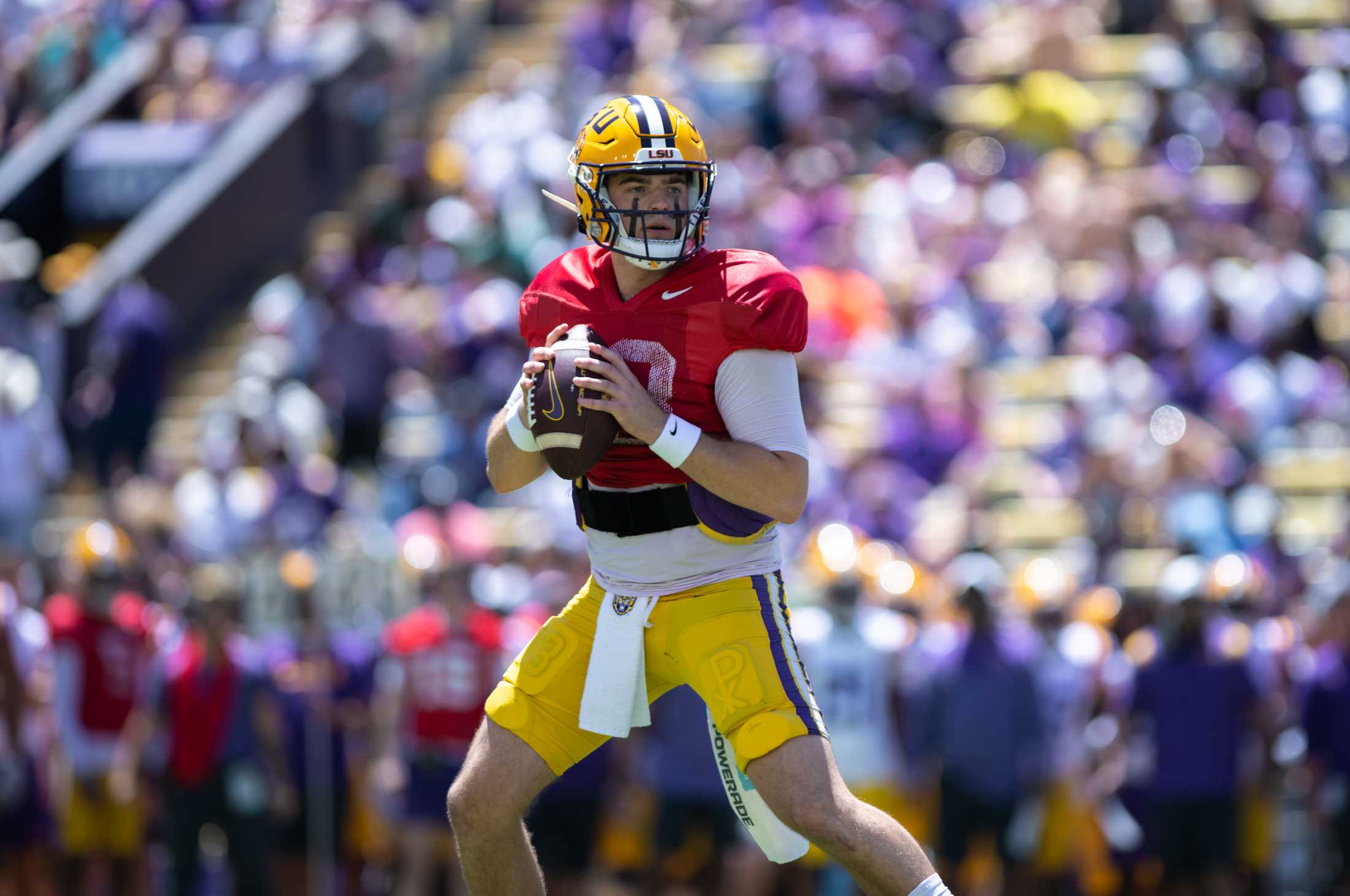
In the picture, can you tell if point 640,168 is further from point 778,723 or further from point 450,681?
→ point 450,681

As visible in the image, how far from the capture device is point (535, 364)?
4.73 meters

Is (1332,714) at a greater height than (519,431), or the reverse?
(519,431)

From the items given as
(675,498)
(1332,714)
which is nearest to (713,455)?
(675,498)

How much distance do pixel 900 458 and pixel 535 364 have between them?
714 centimetres

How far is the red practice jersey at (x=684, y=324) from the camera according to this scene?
4688mm

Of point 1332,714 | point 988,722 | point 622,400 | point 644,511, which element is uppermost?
point 622,400

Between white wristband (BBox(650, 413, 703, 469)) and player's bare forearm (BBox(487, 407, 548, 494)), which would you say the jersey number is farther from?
player's bare forearm (BBox(487, 407, 548, 494))

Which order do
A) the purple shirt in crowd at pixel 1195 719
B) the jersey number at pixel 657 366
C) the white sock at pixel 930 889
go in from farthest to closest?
the purple shirt in crowd at pixel 1195 719, the jersey number at pixel 657 366, the white sock at pixel 930 889

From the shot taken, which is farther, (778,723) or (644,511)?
(644,511)

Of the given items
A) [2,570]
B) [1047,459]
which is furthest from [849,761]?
[2,570]

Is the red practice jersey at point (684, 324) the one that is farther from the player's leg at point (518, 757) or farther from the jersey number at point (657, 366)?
the player's leg at point (518, 757)

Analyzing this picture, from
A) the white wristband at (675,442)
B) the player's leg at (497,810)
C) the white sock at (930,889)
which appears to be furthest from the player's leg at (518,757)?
the white sock at (930,889)

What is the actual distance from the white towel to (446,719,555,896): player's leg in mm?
175

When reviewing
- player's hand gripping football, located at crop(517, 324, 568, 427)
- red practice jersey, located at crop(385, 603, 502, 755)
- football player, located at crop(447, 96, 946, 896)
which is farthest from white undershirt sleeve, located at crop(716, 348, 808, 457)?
red practice jersey, located at crop(385, 603, 502, 755)
